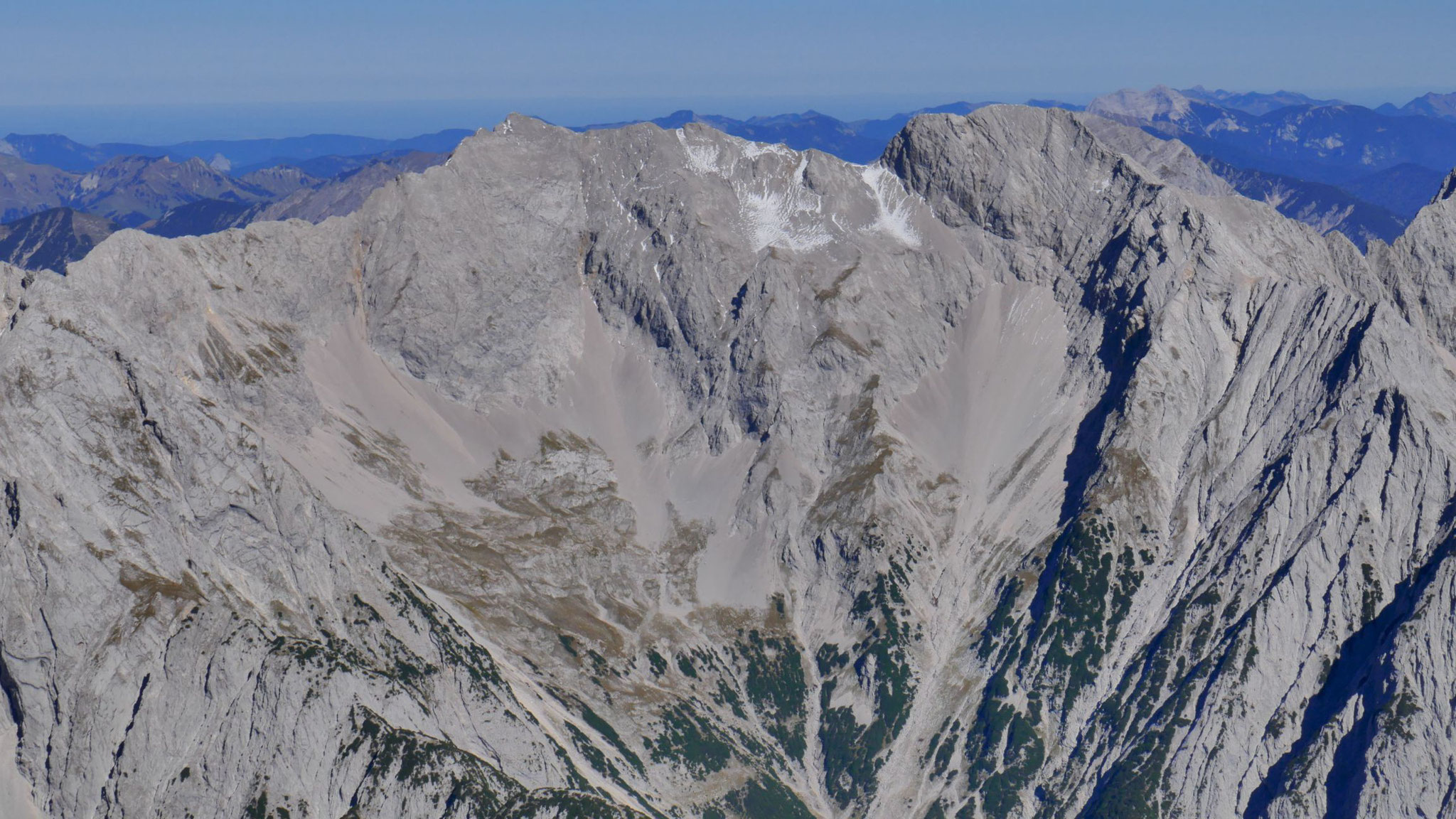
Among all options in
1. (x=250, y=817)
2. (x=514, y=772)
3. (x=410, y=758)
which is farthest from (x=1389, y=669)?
(x=250, y=817)

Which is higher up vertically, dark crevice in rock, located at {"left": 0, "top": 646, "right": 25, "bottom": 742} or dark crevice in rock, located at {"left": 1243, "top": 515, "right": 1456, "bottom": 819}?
dark crevice in rock, located at {"left": 0, "top": 646, "right": 25, "bottom": 742}

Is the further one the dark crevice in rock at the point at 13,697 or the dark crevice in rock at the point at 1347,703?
the dark crevice in rock at the point at 1347,703

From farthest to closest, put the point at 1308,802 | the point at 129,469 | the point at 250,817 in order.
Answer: the point at 1308,802 < the point at 129,469 < the point at 250,817

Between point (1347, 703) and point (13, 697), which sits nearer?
point (13, 697)

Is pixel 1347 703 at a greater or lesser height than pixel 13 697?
lesser

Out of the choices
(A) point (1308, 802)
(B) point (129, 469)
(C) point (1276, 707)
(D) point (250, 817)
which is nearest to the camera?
(D) point (250, 817)

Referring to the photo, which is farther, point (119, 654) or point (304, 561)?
point (304, 561)

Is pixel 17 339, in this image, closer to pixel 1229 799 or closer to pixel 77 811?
pixel 77 811

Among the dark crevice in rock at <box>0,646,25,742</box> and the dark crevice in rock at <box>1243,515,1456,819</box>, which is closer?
the dark crevice in rock at <box>0,646,25,742</box>

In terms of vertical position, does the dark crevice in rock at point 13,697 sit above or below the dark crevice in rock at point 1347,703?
above

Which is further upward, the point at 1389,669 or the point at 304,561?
the point at 304,561

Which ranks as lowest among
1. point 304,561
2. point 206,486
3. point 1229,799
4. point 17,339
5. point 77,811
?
point 1229,799
